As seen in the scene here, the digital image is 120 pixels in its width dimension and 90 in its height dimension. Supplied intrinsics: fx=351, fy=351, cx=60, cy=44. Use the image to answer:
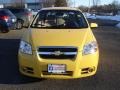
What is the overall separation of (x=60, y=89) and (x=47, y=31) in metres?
1.67

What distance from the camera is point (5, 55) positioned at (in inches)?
443

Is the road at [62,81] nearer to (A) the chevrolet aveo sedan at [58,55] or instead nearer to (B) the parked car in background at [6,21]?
(A) the chevrolet aveo sedan at [58,55]

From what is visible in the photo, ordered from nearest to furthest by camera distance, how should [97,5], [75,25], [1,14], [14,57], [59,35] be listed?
[59,35], [75,25], [14,57], [1,14], [97,5]

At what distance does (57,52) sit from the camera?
7438 mm

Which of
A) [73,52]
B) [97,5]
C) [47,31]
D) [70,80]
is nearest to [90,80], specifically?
[70,80]

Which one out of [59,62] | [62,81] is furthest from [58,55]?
[62,81]

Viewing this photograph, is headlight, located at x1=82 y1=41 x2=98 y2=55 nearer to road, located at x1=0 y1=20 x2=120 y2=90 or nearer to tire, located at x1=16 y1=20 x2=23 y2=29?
road, located at x1=0 y1=20 x2=120 y2=90

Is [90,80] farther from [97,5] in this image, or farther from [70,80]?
[97,5]

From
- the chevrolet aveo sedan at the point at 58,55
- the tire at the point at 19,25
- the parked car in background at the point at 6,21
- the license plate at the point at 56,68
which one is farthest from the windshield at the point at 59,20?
the tire at the point at 19,25

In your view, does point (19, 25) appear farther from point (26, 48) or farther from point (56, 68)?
point (56, 68)

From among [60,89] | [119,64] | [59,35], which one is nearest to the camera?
[60,89]

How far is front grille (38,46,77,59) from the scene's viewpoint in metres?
7.43

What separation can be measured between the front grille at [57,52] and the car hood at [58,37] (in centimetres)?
10

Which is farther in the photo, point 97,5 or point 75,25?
point 97,5
